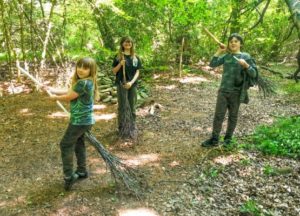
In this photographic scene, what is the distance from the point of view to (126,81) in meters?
6.32

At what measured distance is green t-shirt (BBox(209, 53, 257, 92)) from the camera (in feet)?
18.6

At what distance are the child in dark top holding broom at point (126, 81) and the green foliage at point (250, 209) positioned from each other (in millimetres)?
2743

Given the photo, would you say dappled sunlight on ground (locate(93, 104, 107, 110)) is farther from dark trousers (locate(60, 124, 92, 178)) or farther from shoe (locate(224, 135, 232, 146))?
dark trousers (locate(60, 124, 92, 178))

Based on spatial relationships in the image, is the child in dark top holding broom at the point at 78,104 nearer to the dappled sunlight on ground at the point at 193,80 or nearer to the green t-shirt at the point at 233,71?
the green t-shirt at the point at 233,71

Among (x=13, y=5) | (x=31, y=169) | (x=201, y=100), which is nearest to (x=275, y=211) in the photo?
(x=31, y=169)

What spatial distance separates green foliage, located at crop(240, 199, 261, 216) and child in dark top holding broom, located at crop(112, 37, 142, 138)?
9.00ft

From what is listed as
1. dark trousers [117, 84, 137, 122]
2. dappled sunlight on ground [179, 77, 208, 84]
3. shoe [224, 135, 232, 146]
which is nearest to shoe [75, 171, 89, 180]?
dark trousers [117, 84, 137, 122]

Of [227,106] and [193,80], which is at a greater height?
[227,106]

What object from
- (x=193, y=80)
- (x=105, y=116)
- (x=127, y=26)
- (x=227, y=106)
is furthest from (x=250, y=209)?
(x=127, y=26)

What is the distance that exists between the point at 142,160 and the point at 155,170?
450 millimetres

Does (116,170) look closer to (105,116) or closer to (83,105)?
(83,105)

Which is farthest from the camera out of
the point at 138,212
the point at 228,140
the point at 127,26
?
the point at 127,26

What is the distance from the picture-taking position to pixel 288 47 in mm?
18312

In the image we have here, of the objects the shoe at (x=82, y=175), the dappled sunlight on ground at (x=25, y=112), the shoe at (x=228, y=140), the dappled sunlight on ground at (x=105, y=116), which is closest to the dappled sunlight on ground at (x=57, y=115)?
the dappled sunlight on ground at (x=25, y=112)
